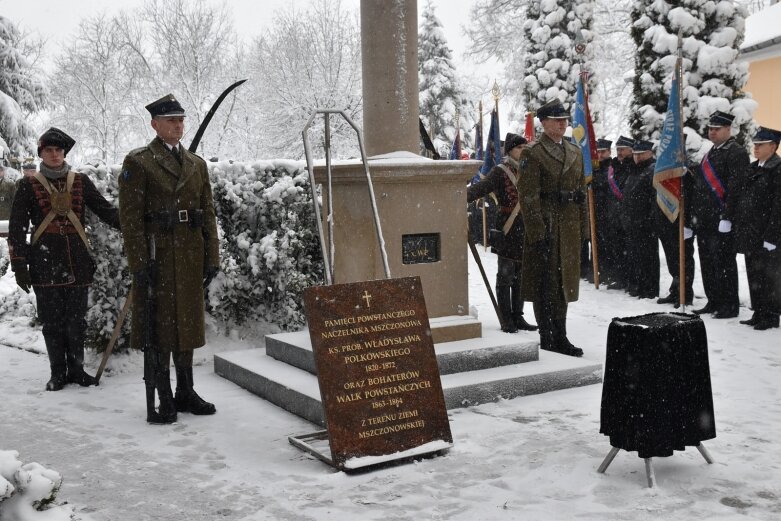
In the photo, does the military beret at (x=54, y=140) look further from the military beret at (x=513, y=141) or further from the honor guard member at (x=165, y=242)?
the military beret at (x=513, y=141)

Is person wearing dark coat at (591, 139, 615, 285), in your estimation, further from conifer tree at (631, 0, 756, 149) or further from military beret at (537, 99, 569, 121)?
military beret at (537, 99, 569, 121)

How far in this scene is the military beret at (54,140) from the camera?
6.51 meters

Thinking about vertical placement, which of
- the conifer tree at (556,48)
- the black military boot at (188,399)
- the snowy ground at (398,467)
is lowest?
the snowy ground at (398,467)

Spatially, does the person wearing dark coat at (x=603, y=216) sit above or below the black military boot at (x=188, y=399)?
above

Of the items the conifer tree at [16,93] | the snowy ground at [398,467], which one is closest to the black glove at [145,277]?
the snowy ground at [398,467]

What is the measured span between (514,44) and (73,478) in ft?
95.9

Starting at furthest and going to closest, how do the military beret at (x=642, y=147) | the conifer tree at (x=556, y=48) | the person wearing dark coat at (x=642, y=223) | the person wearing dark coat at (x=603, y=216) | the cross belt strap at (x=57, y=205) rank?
the conifer tree at (x=556, y=48)
the person wearing dark coat at (x=603, y=216)
the military beret at (x=642, y=147)
the person wearing dark coat at (x=642, y=223)
the cross belt strap at (x=57, y=205)

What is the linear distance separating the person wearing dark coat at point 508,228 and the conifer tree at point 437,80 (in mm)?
33444

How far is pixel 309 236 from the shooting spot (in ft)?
26.4

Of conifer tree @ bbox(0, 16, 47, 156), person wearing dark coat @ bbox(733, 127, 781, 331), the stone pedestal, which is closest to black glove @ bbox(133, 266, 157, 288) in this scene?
the stone pedestal

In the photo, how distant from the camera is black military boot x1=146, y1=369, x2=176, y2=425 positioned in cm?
567

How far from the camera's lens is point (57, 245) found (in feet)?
21.6

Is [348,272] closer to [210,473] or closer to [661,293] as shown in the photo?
[210,473]

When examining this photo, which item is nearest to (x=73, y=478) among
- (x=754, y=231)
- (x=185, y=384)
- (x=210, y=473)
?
(x=210, y=473)
